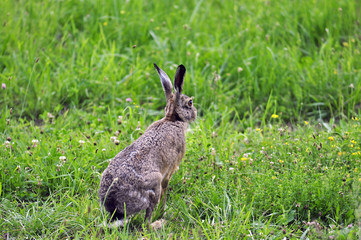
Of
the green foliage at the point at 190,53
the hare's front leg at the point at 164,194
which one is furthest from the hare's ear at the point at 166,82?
the green foliage at the point at 190,53

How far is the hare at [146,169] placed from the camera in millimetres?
4395

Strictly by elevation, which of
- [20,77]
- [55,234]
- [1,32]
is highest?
[1,32]

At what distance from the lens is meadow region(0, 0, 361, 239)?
15.2ft

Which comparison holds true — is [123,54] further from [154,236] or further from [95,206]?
[154,236]

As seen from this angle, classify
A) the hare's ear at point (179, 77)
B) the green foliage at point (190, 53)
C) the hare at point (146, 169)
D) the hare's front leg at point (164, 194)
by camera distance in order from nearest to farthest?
1. the hare at point (146, 169)
2. the hare's front leg at point (164, 194)
3. the hare's ear at point (179, 77)
4. the green foliage at point (190, 53)

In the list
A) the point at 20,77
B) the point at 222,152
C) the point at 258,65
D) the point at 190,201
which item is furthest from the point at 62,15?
the point at 190,201

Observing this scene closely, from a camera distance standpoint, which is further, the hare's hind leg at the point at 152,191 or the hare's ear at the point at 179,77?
the hare's ear at the point at 179,77

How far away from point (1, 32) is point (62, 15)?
3.88 feet

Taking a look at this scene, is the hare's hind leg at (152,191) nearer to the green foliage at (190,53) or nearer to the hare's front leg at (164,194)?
the hare's front leg at (164,194)

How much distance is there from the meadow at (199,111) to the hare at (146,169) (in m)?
0.21

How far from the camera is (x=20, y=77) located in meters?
7.01

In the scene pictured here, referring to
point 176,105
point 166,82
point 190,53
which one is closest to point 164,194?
point 176,105

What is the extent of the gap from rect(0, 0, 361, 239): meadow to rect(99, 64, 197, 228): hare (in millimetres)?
207

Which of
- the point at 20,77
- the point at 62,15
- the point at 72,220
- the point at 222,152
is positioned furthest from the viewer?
the point at 62,15
